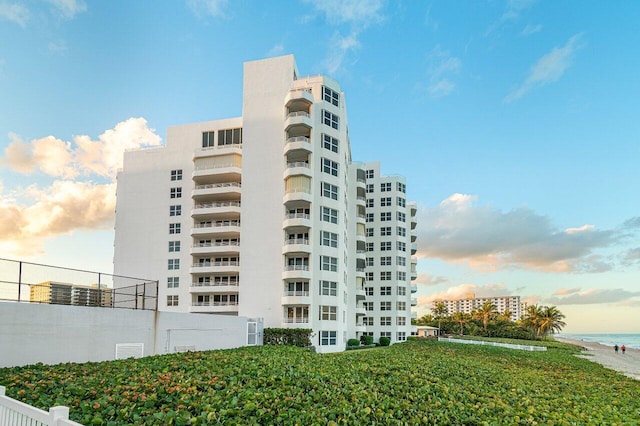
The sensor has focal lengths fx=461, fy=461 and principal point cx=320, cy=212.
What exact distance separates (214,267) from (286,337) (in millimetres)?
13155

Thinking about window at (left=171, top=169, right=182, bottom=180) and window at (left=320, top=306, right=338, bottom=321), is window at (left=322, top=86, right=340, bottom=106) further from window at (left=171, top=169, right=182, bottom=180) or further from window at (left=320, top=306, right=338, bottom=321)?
window at (left=320, top=306, right=338, bottom=321)

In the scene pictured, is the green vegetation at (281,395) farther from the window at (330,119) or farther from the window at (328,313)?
the window at (330,119)

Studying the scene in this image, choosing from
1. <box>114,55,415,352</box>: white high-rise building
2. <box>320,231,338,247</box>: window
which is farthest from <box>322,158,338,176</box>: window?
<box>320,231,338,247</box>: window

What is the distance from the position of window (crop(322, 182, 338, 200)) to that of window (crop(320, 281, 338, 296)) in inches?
304

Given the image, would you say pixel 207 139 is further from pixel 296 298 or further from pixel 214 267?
pixel 296 298

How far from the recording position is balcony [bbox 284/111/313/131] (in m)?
41.4

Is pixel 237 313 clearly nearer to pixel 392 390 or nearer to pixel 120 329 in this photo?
pixel 120 329

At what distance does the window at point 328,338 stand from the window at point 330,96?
21.5 meters

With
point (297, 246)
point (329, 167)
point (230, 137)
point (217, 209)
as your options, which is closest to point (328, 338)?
point (297, 246)

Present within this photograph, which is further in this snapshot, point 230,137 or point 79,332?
point 230,137

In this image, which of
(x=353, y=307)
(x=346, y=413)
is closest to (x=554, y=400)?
(x=346, y=413)

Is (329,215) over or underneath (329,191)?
underneath

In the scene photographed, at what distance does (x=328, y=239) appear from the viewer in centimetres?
4144

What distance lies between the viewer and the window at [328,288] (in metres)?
40.3
